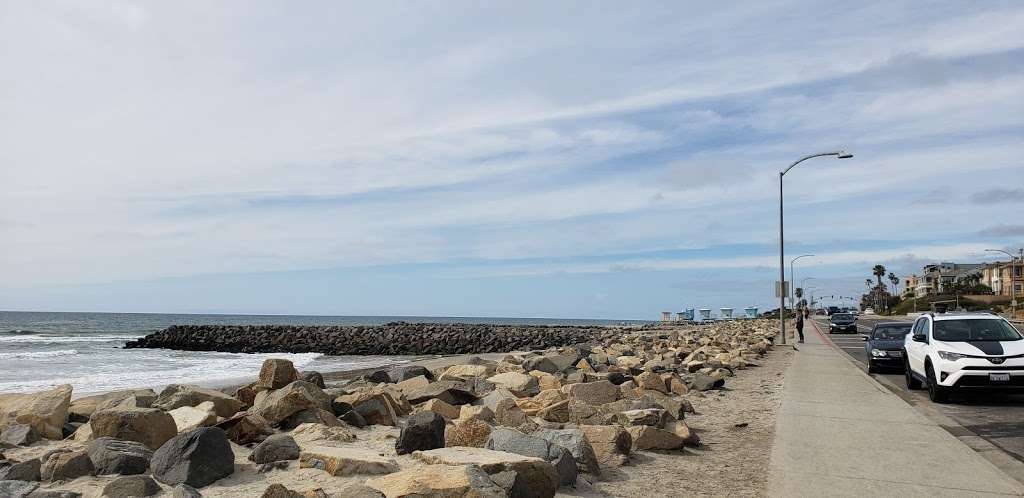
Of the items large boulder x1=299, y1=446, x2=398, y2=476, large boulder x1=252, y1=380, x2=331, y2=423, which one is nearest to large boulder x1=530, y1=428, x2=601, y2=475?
large boulder x1=299, y1=446, x2=398, y2=476

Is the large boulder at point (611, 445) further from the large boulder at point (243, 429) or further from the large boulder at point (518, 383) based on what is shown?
the large boulder at point (518, 383)

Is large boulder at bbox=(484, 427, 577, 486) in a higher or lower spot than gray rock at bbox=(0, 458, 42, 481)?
higher

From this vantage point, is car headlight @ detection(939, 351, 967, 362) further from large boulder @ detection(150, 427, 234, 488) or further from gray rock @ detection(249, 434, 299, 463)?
large boulder @ detection(150, 427, 234, 488)

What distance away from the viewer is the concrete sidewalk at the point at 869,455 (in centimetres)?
673

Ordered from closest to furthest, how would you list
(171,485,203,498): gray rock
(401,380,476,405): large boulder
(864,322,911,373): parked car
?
1. (171,485,203,498): gray rock
2. (401,380,476,405): large boulder
3. (864,322,911,373): parked car

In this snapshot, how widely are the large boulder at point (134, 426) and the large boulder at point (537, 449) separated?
325 centimetres

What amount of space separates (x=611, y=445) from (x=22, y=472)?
207 inches

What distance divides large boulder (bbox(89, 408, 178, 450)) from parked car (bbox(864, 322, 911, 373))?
1745 cm

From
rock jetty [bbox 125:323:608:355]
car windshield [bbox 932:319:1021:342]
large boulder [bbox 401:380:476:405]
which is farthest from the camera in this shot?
rock jetty [bbox 125:323:608:355]

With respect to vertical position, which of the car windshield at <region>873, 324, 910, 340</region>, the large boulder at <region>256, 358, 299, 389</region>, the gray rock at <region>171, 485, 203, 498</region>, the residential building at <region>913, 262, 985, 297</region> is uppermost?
the residential building at <region>913, 262, 985, 297</region>

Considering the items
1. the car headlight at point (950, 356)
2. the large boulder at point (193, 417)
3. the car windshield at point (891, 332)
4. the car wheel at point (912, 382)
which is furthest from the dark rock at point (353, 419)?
the car windshield at point (891, 332)

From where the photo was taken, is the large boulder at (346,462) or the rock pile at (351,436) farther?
the large boulder at (346,462)

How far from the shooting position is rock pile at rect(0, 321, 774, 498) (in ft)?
19.2

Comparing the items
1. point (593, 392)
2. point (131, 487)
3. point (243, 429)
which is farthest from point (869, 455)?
point (131, 487)
